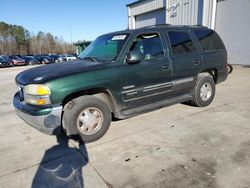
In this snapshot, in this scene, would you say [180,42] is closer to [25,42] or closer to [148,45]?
[148,45]

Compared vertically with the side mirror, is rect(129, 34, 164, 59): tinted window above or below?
above

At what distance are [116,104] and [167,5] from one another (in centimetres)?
1343

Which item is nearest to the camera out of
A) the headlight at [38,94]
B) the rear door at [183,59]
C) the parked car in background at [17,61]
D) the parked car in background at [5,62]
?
the headlight at [38,94]

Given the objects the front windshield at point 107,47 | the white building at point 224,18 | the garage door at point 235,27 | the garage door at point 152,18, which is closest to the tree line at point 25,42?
the garage door at point 152,18

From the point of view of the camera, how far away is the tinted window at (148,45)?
410 centimetres

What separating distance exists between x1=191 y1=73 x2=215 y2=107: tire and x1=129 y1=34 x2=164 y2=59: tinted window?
1.36 meters

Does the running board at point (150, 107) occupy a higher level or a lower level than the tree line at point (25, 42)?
lower

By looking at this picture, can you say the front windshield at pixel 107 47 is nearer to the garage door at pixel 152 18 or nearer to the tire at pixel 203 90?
the tire at pixel 203 90

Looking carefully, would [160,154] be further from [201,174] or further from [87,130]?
[87,130]

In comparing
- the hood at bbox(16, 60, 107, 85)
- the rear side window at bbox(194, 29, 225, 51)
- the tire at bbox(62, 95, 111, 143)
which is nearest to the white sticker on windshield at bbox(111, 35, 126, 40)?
the hood at bbox(16, 60, 107, 85)

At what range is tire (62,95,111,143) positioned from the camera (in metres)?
3.41

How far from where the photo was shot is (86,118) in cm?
358

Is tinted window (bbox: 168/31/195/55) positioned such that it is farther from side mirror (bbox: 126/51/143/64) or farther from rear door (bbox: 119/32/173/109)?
side mirror (bbox: 126/51/143/64)

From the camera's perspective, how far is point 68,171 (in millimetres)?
2848
